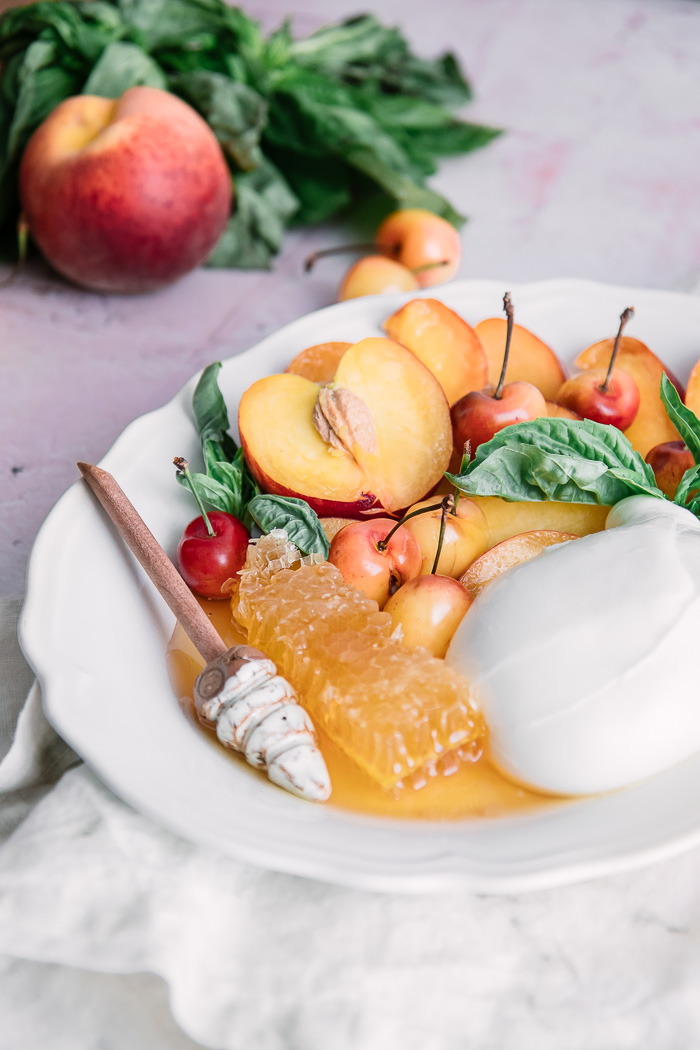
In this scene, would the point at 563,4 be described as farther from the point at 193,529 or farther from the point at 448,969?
the point at 448,969

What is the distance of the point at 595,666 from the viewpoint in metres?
0.76

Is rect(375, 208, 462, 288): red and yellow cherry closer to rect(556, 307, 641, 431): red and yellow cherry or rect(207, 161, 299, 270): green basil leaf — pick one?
rect(207, 161, 299, 270): green basil leaf

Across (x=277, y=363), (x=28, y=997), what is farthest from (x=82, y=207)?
(x=28, y=997)

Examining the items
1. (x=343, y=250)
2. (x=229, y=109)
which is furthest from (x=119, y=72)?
(x=343, y=250)

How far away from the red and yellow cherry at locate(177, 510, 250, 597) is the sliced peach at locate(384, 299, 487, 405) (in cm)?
34

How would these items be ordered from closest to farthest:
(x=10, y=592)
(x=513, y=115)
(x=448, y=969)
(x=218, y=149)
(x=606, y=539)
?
(x=448, y=969)
(x=606, y=539)
(x=10, y=592)
(x=218, y=149)
(x=513, y=115)

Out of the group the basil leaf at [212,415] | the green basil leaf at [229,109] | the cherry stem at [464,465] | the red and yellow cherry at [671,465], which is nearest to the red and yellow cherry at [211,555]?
the basil leaf at [212,415]

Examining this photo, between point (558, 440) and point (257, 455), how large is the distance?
0.33m

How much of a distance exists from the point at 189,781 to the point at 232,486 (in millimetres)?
376

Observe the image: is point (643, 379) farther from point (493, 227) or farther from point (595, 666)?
point (493, 227)

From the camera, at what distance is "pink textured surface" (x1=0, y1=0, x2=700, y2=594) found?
53.3 inches

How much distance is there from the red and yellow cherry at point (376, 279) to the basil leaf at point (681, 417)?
529mm

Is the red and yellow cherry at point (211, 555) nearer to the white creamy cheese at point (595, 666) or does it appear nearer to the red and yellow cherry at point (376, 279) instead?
the white creamy cheese at point (595, 666)

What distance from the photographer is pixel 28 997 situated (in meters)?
0.71
